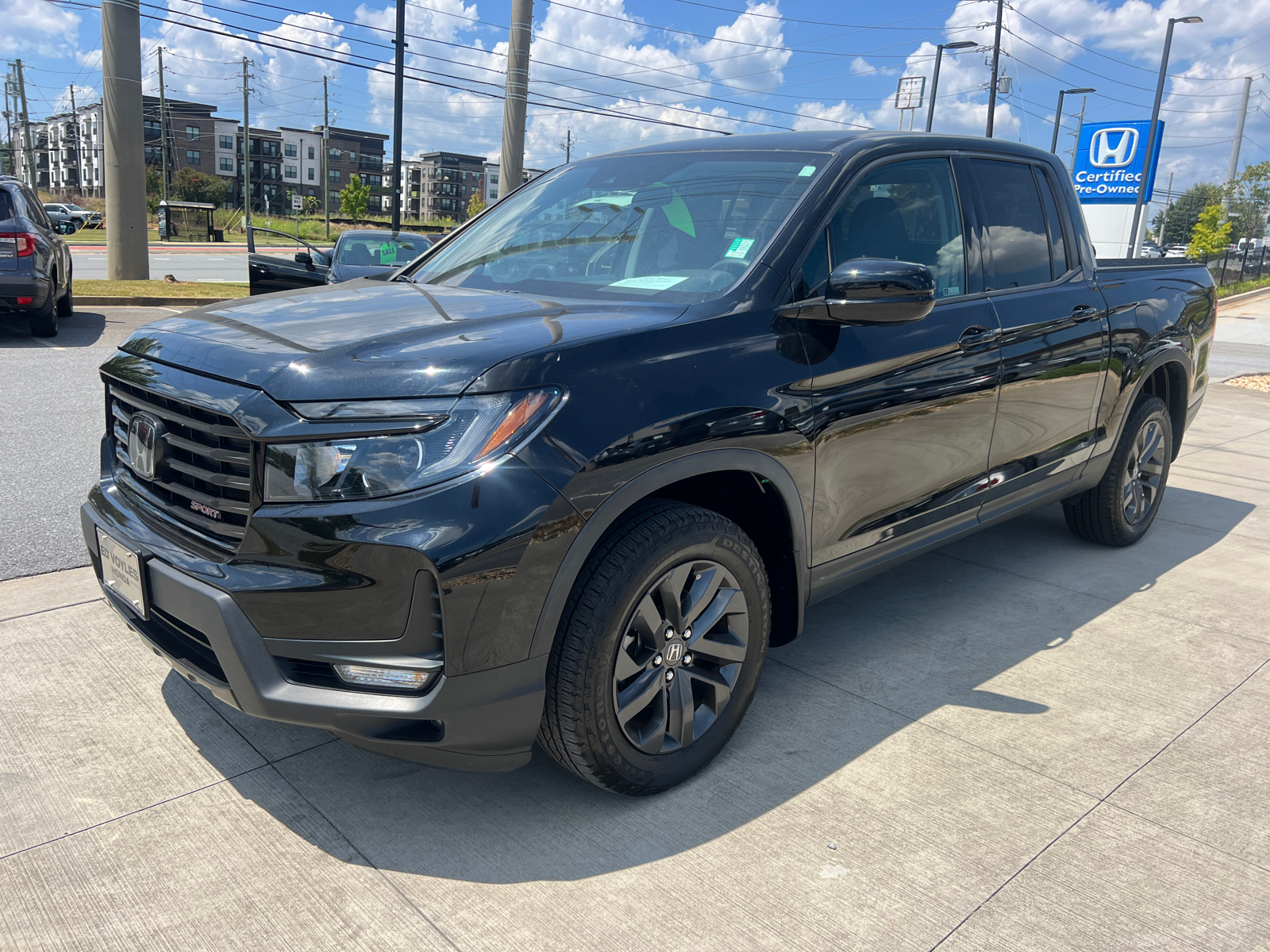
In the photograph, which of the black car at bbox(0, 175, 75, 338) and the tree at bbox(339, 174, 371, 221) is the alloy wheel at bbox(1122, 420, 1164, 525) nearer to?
the black car at bbox(0, 175, 75, 338)

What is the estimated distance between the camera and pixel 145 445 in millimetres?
2740

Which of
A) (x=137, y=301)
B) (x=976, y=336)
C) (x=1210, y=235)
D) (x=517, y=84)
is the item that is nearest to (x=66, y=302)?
(x=137, y=301)

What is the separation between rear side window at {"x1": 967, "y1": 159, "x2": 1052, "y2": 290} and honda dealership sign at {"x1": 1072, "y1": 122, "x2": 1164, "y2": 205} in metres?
28.2


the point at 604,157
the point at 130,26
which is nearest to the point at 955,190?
the point at 604,157

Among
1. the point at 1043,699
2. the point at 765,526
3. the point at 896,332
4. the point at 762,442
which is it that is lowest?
the point at 1043,699

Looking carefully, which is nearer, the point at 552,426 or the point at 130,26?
the point at 552,426

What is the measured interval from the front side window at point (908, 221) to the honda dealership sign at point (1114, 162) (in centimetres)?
2897

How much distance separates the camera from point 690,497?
302 cm

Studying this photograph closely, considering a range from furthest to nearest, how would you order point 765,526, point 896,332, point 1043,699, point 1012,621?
1. point 1012,621
2. point 1043,699
3. point 896,332
4. point 765,526

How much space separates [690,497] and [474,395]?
915 mm

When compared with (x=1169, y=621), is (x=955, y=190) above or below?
above

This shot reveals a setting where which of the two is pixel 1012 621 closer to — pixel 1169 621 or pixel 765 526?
pixel 1169 621

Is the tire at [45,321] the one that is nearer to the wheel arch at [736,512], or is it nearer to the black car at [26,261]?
the black car at [26,261]

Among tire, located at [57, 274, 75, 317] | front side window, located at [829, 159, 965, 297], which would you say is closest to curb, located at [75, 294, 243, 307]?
tire, located at [57, 274, 75, 317]
